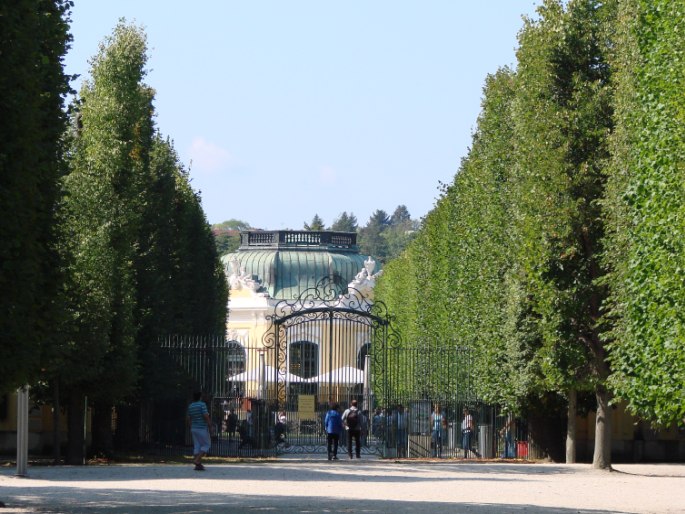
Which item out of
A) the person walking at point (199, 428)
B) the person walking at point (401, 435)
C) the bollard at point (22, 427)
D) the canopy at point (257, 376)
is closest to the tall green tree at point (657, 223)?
the person walking at point (199, 428)

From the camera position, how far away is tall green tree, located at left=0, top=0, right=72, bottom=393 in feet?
61.0

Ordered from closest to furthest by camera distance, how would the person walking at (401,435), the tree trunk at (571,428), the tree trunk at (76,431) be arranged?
the tree trunk at (76,431), the tree trunk at (571,428), the person walking at (401,435)

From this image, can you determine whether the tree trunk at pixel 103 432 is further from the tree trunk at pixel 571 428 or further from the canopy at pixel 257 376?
the tree trunk at pixel 571 428

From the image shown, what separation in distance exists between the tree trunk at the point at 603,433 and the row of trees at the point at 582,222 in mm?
33

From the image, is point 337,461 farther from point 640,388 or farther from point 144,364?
point 640,388

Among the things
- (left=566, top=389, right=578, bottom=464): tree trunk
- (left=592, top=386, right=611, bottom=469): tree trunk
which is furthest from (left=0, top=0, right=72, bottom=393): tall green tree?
(left=566, top=389, right=578, bottom=464): tree trunk

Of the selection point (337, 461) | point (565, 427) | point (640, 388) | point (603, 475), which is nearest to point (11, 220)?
point (640, 388)

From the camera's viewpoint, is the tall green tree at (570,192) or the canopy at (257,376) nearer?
the tall green tree at (570,192)

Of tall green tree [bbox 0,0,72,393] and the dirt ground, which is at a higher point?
tall green tree [bbox 0,0,72,393]

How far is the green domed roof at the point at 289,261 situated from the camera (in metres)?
90.1

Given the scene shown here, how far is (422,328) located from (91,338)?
22.1m

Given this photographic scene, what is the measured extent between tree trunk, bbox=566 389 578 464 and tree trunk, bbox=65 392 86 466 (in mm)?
12038

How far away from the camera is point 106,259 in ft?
108

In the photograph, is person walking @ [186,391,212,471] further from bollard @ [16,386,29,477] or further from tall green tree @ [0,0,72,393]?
tall green tree @ [0,0,72,393]
